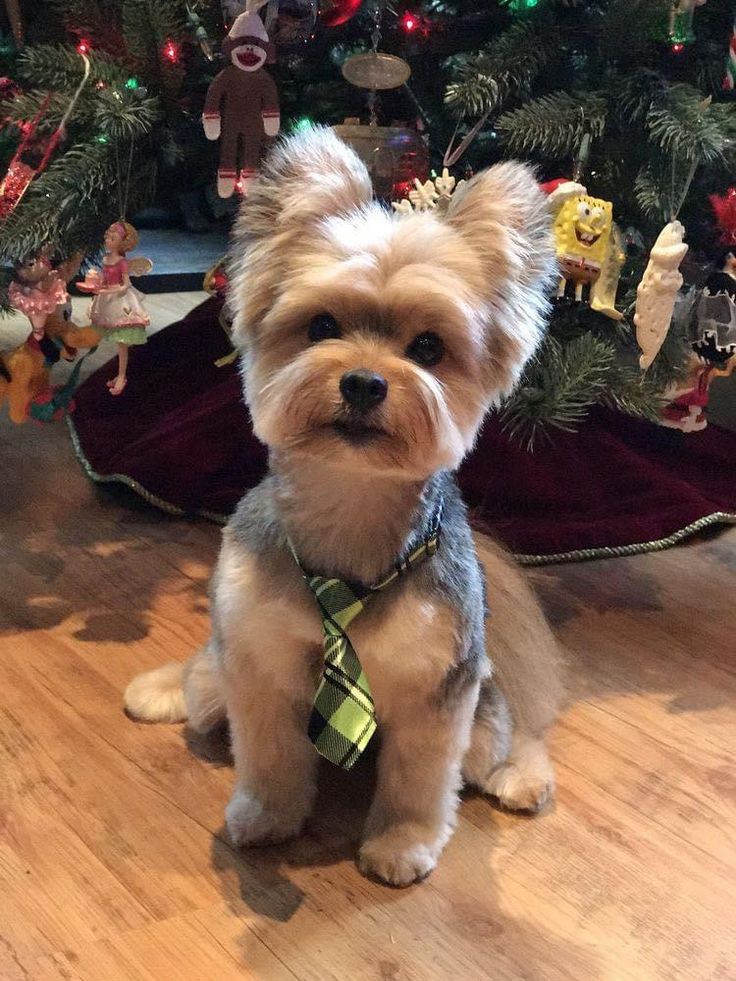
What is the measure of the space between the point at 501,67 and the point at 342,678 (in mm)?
961

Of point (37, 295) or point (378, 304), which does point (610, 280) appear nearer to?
point (378, 304)

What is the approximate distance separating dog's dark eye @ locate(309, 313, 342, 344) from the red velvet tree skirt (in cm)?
97

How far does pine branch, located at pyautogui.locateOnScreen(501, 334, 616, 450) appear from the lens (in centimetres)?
157

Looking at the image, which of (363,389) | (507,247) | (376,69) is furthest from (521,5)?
(363,389)

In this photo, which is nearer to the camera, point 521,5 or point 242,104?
point 242,104

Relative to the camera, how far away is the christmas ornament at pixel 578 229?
4.64ft

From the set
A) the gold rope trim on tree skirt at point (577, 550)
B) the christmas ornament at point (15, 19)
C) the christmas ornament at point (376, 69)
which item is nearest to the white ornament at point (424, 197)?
the christmas ornament at point (376, 69)

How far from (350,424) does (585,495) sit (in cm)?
123

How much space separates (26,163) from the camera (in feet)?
4.97

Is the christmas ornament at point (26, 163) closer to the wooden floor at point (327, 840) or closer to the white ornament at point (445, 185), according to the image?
the white ornament at point (445, 185)

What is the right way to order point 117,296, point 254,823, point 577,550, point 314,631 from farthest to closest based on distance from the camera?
point 577,550 < point 117,296 < point 254,823 < point 314,631

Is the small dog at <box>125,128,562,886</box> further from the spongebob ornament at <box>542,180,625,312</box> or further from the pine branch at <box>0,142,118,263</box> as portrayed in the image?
the pine branch at <box>0,142,118,263</box>

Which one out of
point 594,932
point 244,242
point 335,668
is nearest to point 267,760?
point 335,668

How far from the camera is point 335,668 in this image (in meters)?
1.12
